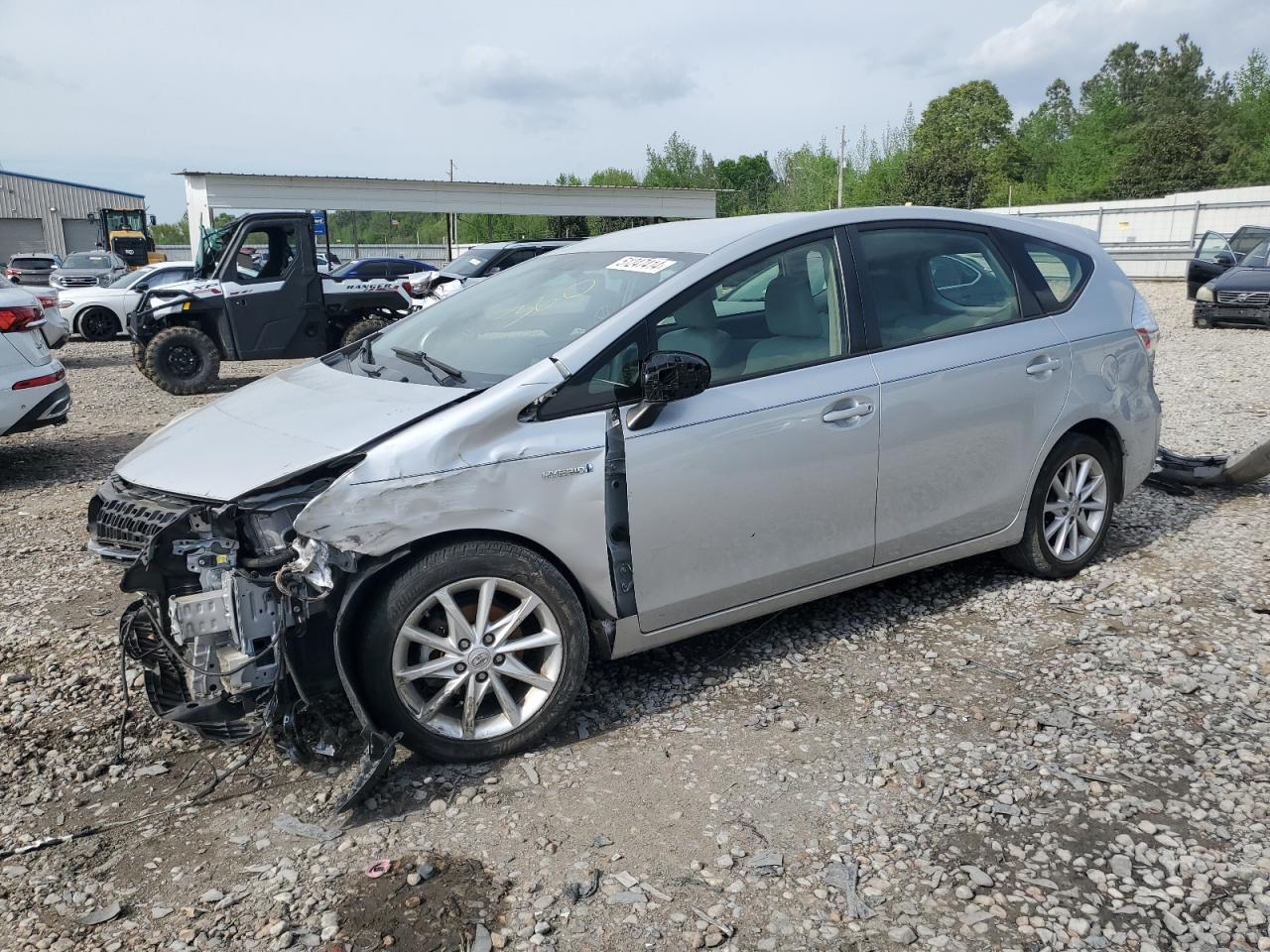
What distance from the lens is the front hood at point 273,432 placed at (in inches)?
131

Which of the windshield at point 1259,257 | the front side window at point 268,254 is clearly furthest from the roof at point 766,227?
the windshield at point 1259,257

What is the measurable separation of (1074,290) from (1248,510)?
2.31 metres

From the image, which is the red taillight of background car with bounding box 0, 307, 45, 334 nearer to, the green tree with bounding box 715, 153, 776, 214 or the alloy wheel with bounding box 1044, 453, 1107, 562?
the alloy wheel with bounding box 1044, 453, 1107, 562

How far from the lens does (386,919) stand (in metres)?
2.72

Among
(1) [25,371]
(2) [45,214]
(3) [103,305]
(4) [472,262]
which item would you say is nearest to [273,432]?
(1) [25,371]

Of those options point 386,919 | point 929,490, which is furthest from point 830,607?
point 386,919

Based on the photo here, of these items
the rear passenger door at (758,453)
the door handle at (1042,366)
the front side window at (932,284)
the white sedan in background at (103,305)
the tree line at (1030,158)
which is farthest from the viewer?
the tree line at (1030,158)

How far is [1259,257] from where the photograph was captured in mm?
17781

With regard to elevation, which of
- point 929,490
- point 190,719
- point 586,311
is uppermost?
point 586,311

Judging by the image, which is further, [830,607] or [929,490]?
[830,607]

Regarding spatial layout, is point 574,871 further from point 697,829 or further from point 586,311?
point 586,311

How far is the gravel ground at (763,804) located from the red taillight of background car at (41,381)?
3247 millimetres

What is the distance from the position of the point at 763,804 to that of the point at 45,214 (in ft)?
220

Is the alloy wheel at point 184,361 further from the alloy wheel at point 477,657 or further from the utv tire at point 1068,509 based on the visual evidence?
the utv tire at point 1068,509
